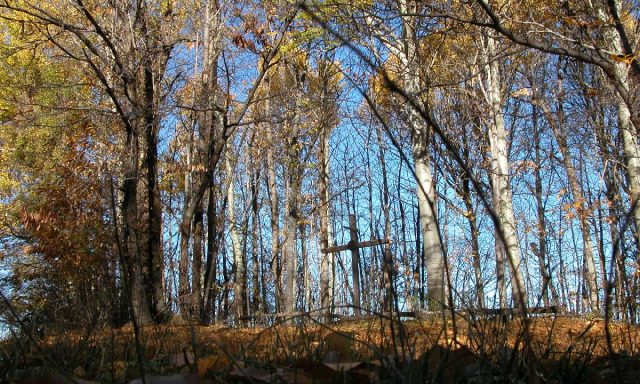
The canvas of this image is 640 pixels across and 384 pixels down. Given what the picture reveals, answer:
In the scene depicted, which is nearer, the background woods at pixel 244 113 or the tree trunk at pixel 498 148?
the background woods at pixel 244 113

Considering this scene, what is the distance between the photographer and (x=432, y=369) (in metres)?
1.58

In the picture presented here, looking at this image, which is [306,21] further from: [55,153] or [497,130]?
[55,153]

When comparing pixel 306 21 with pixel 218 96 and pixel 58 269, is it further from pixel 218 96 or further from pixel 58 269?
pixel 58 269

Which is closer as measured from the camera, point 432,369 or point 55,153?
point 432,369

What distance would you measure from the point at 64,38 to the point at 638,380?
10.9 metres

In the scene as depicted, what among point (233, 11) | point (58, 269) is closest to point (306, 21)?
point (233, 11)

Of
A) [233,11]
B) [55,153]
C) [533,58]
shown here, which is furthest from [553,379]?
[55,153]

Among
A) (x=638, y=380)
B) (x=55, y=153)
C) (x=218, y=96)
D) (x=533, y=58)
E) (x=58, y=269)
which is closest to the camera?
(x=638, y=380)

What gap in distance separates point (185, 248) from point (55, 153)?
8.89 m

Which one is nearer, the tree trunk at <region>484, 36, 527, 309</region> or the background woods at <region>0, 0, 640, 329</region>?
the background woods at <region>0, 0, 640, 329</region>

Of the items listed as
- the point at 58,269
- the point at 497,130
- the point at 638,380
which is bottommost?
the point at 638,380

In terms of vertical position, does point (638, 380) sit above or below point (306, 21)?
below

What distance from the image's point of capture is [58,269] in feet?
40.0

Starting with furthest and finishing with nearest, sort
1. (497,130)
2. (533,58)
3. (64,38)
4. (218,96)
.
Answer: (533,58)
(497,130)
(218,96)
(64,38)
